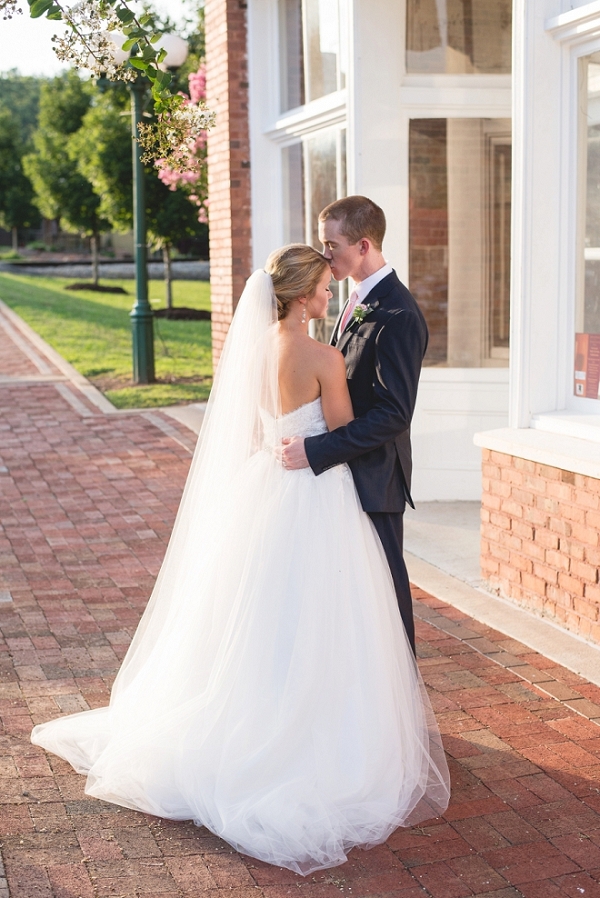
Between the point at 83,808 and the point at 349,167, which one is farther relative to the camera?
the point at 349,167

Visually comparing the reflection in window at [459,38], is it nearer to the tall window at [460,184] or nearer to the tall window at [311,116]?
the tall window at [460,184]

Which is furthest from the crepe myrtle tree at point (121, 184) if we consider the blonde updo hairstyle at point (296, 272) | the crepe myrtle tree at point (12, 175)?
the crepe myrtle tree at point (12, 175)

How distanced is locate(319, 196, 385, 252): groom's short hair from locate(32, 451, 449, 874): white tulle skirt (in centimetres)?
84

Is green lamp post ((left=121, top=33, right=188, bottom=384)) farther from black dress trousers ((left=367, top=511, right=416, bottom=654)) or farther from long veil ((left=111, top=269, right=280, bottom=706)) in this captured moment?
black dress trousers ((left=367, top=511, right=416, bottom=654))

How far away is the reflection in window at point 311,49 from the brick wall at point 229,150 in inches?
17.6

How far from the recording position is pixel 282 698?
3400mm

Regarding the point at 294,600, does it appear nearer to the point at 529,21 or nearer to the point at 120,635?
the point at 120,635

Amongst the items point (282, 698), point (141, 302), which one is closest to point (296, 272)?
point (282, 698)

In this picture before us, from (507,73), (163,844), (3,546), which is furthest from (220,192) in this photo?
(163,844)

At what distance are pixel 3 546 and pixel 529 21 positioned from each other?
4443 millimetres

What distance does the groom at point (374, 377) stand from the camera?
3525 mm

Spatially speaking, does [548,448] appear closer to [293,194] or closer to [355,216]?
[355,216]

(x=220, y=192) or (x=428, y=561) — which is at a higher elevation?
(x=220, y=192)

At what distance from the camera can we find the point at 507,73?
715cm
